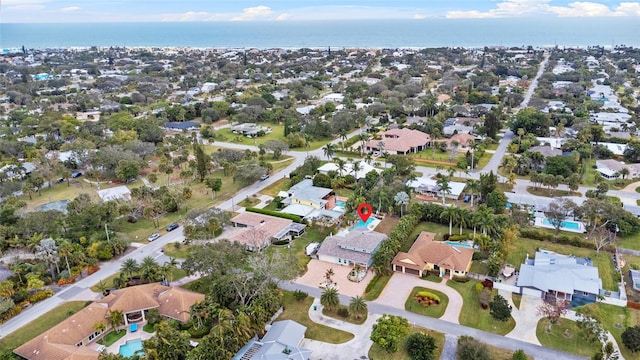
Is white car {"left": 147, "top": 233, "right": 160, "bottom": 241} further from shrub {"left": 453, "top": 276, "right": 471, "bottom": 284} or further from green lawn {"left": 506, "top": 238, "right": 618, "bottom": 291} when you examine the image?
green lawn {"left": 506, "top": 238, "right": 618, "bottom": 291}

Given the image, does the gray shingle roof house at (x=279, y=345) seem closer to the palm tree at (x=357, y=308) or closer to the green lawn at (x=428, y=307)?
the palm tree at (x=357, y=308)

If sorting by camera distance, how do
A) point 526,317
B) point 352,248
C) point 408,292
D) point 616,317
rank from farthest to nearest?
point 352,248, point 408,292, point 526,317, point 616,317

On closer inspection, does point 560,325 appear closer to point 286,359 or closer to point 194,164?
point 286,359

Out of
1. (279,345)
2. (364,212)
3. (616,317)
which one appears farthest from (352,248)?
(616,317)

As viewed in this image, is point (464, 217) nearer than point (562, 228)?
Yes

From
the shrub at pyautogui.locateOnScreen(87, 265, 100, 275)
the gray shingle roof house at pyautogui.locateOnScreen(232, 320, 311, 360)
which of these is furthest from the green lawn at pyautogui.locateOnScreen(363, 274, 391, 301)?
the shrub at pyautogui.locateOnScreen(87, 265, 100, 275)

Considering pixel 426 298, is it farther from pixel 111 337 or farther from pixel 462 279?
pixel 111 337
